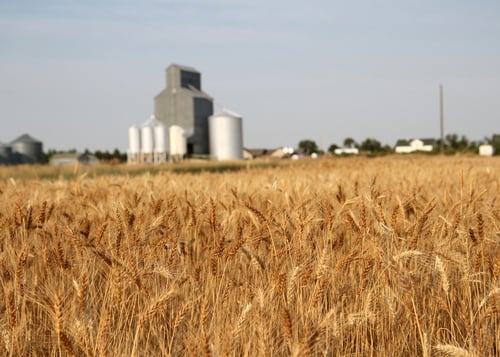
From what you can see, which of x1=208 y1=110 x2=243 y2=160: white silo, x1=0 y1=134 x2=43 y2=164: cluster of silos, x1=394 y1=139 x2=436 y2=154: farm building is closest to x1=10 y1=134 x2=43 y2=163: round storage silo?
x1=0 y1=134 x2=43 y2=164: cluster of silos

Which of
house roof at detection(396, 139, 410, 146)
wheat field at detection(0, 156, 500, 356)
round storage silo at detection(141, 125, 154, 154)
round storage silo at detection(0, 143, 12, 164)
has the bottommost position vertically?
wheat field at detection(0, 156, 500, 356)

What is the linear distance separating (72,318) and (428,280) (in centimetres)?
151

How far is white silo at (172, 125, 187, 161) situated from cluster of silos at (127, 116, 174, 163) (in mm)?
652

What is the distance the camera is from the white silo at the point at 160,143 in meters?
40.5

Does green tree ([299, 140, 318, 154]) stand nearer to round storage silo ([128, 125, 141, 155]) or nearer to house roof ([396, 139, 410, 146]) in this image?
house roof ([396, 139, 410, 146])

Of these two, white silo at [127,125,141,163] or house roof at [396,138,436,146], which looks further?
house roof at [396,138,436,146]

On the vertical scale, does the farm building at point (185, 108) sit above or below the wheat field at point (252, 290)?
above

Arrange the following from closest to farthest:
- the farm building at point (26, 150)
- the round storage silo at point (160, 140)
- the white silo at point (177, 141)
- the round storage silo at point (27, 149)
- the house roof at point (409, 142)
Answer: the round storage silo at point (160, 140) → the white silo at point (177, 141) → the farm building at point (26, 150) → the round storage silo at point (27, 149) → the house roof at point (409, 142)

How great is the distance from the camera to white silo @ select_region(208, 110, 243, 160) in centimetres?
4203

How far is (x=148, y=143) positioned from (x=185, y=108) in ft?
14.6

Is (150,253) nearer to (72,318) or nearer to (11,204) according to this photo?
(72,318)

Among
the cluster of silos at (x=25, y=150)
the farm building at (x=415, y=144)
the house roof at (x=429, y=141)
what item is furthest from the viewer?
the house roof at (x=429, y=141)

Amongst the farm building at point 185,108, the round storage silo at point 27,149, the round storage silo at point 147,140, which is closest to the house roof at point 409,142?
the farm building at point 185,108

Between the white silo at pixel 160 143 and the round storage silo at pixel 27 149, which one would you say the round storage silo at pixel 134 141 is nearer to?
the white silo at pixel 160 143
